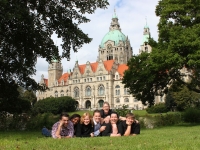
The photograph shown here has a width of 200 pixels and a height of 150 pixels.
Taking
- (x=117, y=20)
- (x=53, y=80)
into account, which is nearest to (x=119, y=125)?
(x=53, y=80)

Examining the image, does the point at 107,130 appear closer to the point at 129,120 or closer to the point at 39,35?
the point at 129,120

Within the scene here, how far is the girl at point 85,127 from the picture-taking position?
28.2 feet

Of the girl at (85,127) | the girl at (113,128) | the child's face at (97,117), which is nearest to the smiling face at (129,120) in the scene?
the girl at (113,128)

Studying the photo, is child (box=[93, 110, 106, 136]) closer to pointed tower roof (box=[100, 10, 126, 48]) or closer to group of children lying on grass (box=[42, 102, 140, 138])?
group of children lying on grass (box=[42, 102, 140, 138])

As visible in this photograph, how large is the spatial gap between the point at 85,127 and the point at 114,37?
298ft

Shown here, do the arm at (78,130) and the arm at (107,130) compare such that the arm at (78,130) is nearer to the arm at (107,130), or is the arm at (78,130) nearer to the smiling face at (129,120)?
the arm at (107,130)

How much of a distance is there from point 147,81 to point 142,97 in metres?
2.79

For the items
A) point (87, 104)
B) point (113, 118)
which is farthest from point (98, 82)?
point (113, 118)

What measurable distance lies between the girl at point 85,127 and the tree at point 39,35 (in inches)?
248

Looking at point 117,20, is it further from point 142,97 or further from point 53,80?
point 142,97

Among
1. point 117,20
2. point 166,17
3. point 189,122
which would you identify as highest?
point 117,20

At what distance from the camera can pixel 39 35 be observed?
13.7 m

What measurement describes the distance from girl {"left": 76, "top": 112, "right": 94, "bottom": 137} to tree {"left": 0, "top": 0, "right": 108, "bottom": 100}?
630cm

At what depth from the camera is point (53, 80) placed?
308 feet
